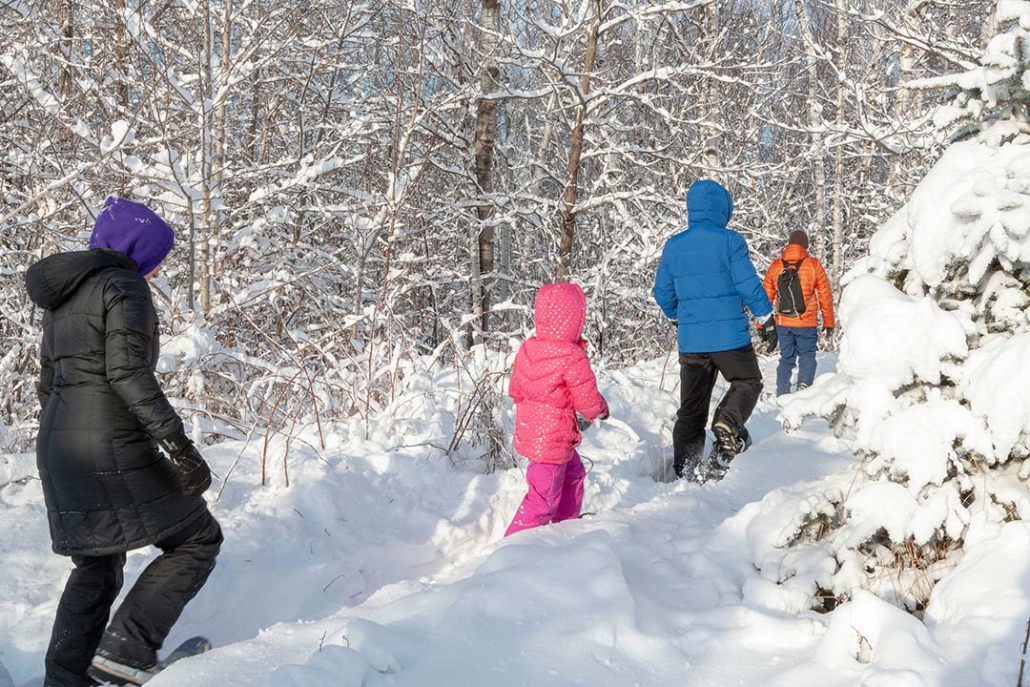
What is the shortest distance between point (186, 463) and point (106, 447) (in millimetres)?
259

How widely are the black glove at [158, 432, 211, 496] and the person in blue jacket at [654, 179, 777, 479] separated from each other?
2.99 m

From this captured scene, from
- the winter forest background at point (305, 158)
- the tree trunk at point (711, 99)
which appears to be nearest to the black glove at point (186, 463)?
the winter forest background at point (305, 158)

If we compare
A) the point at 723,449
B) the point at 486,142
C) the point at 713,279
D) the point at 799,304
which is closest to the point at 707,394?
the point at 723,449

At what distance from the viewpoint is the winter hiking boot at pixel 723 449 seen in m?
4.61

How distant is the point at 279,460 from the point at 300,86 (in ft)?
16.6

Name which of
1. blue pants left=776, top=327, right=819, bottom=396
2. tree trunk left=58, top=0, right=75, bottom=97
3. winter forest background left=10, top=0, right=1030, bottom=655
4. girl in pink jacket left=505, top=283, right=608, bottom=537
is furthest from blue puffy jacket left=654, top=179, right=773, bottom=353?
tree trunk left=58, top=0, right=75, bottom=97

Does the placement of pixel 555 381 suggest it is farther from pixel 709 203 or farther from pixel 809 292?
pixel 809 292

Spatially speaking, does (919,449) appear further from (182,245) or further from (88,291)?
(182,245)

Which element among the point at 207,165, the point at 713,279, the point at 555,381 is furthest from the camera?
the point at 207,165

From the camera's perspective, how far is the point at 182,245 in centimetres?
666

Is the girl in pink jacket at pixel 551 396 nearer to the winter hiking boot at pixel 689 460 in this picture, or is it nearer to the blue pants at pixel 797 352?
the winter hiking boot at pixel 689 460

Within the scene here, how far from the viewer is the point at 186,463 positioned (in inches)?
103

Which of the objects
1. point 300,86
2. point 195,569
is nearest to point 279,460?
point 195,569

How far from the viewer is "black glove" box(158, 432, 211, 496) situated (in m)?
2.58
